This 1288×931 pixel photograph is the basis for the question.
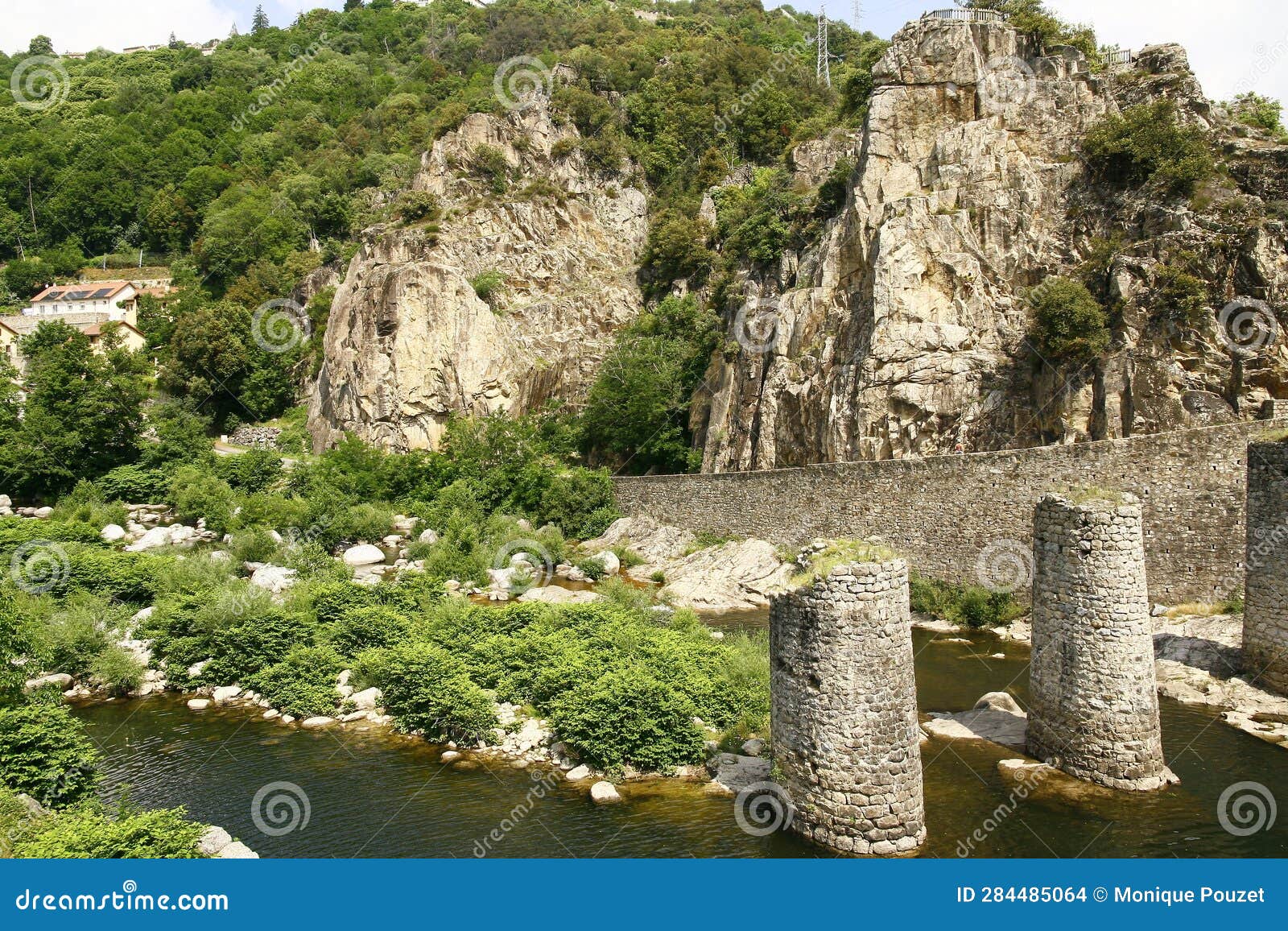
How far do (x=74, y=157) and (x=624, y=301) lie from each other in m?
66.1

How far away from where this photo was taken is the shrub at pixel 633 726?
A: 14.3 m

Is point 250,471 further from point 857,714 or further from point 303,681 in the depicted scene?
point 857,714

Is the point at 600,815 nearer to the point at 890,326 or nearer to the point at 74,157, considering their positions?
the point at 890,326

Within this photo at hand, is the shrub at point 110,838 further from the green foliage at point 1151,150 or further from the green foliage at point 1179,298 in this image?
the green foliage at point 1151,150

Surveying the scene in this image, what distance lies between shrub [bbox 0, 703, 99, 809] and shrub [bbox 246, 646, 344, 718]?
14.8 feet

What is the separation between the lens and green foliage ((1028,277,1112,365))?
26.8 metres

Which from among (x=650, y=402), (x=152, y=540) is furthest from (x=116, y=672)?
(x=650, y=402)

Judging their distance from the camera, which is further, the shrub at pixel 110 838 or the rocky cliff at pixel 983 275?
the rocky cliff at pixel 983 275

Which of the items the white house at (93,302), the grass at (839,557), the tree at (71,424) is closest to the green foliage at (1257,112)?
the grass at (839,557)

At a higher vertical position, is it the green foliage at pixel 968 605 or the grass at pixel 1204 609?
the grass at pixel 1204 609

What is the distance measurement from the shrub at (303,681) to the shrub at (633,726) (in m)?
5.89

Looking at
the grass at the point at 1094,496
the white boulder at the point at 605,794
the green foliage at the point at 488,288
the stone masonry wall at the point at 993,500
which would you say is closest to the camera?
the grass at the point at 1094,496

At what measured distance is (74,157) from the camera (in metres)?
84.4

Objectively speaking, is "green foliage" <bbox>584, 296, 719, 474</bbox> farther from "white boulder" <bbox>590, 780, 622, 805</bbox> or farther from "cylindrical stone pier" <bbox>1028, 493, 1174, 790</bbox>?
"cylindrical stone pier" <bbox>1028, 493, 1174, 790</bbox>
